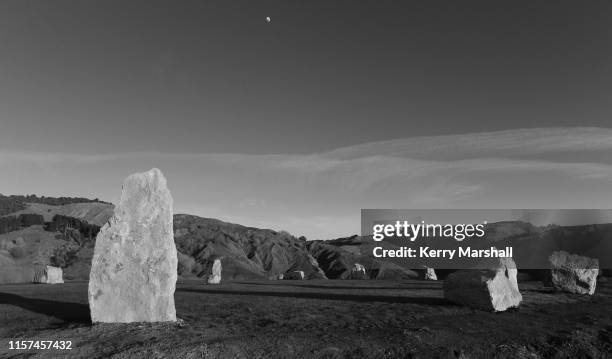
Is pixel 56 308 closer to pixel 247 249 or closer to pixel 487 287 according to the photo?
pixel 487 287

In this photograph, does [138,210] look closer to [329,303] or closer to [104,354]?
[104,354]

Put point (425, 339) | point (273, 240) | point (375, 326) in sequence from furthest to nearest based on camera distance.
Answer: point (273, 240), point (375, 326), point (425, 339)

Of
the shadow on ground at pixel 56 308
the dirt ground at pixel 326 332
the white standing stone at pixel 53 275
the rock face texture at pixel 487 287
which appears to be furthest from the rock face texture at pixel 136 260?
the white standing stone at pixel 53 275

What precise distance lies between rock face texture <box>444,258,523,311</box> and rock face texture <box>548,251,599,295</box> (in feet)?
36.2

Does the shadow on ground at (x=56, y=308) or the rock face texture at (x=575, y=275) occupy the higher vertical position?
the rock face texture at (x=575, y=275)

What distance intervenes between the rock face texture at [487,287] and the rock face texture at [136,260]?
58.6 feet

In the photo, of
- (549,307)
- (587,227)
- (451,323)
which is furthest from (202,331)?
(587,227)

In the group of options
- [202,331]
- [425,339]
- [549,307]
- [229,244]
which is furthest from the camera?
[229,244]

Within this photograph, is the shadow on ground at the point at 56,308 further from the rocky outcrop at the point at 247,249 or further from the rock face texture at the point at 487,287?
the rocky outcrop at the point at 247,249

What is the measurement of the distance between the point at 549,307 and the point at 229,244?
145118 mm

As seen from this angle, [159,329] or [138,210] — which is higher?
[138,210]

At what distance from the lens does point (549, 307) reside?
27500 mm

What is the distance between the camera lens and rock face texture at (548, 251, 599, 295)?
35594mm

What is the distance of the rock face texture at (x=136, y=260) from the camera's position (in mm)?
20578
